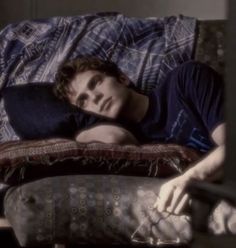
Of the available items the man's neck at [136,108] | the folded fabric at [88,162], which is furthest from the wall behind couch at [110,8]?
the folded fabric at [88,162]

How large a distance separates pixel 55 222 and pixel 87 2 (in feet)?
5.11

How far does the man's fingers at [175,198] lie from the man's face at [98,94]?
2.15 ft

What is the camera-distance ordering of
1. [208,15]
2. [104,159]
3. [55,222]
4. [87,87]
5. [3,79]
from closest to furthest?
[55,222], [104,159], [87,87], [3,79], [208,15]

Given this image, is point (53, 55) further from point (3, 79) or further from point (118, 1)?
point (118, 1)

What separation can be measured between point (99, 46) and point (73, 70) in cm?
21

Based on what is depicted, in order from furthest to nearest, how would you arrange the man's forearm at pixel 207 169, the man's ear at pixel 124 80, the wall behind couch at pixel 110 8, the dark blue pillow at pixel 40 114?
the wall behind couch at pixel 110 8 < the man's ear at pixel 124 80 < the dark blue pillow at pixel 40 114 < the man's forearm at pixel 207 169

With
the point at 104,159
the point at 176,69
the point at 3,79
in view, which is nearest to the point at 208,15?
the point at 176,69

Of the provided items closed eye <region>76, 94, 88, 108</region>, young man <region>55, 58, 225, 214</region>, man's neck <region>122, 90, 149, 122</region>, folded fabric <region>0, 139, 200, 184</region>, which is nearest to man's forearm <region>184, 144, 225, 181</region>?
folded fabric <region>0, 139, 200, 184</region>

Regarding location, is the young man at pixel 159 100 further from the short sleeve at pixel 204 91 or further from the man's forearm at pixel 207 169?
the man's forearm at pixel 207 169

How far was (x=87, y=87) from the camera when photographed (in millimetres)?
2027

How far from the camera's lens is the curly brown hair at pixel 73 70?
2.06m

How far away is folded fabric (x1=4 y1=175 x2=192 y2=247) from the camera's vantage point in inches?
54.9

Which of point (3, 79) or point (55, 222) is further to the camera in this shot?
point (3, 79)

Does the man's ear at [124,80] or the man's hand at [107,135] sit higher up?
the man's ear at [124,80]
